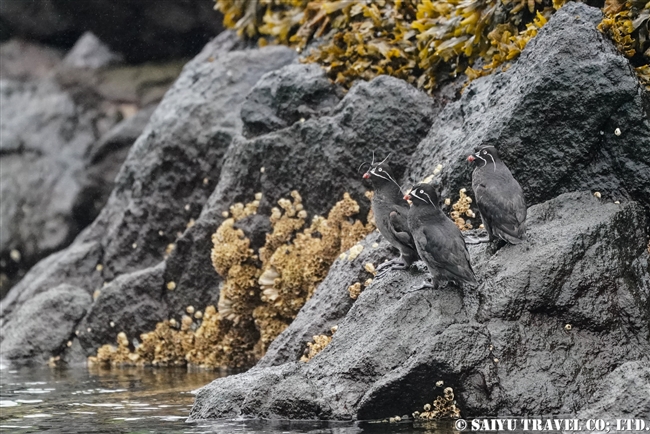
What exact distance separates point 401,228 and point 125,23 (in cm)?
1296

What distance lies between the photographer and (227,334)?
11.8 meters

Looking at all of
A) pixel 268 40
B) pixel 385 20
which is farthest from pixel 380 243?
pixel 268 40

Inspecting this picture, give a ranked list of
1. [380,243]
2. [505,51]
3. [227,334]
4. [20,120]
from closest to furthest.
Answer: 1. [380,243]
2. [505,51]
3. [227,334]
4. [20,120]

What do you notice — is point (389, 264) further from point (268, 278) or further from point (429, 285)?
point (268, 278)

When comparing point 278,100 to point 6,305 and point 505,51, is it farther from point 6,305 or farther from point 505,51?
point 6,305

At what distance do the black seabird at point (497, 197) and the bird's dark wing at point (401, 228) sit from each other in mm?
682

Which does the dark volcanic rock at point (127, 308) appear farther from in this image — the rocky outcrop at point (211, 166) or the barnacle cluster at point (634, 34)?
the barnacle cluster at point (634, 34)

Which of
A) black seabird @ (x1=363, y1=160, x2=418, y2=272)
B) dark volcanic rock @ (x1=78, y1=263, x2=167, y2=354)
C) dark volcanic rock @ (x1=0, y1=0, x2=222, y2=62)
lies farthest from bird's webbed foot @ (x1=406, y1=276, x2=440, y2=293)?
dark volcanic rock @ (x1=0, y1=0, x2=222, y2=62)

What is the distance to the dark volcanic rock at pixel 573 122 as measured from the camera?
8461 millimetres

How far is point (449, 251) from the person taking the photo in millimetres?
7668

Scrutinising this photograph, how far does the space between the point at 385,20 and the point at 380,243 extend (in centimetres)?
406

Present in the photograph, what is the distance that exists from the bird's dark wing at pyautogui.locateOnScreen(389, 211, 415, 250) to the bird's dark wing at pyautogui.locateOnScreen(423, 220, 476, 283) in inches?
21.3

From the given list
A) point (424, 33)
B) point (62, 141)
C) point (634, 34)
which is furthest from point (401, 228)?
point (62, 141)

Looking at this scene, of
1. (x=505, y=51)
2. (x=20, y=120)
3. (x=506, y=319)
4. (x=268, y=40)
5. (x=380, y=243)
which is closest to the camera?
(x=506, y=319)
